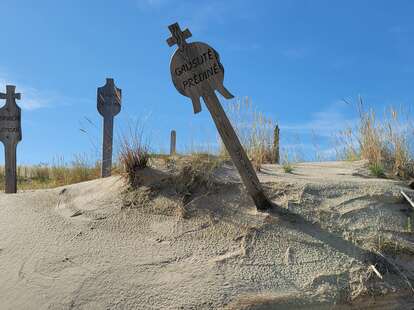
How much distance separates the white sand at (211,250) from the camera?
4027 millimetres

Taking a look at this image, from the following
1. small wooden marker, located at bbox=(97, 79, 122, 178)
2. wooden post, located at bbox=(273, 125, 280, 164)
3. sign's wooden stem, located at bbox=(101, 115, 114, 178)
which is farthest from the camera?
small wooden marker, located at bbox=(97, 79, 122, 178)

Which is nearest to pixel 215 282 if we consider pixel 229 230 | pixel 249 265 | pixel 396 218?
pixel 249 265

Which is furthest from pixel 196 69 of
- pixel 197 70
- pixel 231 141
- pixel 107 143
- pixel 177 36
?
pixel 107 143

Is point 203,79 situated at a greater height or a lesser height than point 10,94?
lesser

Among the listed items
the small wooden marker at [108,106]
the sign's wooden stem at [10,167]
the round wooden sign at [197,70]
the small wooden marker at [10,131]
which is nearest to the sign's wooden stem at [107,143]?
the small wooden marker at [108,106]

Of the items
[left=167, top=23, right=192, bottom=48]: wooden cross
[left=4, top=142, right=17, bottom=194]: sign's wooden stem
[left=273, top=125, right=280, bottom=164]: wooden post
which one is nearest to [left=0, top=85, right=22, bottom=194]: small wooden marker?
[left=4, top=142, right=17, bottom=194]: sign's wooden stem

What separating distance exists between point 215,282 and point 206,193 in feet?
4.49

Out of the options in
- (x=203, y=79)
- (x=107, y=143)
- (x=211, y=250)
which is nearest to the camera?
(x=211, y=250)

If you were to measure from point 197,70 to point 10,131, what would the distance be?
5.70 m

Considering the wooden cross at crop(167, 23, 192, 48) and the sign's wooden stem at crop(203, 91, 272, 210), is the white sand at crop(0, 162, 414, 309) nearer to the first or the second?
the sign's wooden stem at crop(203, 91, 272, 210)

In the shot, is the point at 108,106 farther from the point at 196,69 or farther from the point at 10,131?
the point at 196,69

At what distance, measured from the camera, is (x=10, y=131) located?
931 centimetres

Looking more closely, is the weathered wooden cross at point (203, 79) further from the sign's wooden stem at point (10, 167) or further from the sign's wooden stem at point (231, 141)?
the sign's wooden stem at point (10, 167)

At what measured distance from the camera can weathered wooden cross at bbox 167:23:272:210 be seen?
483 cm
